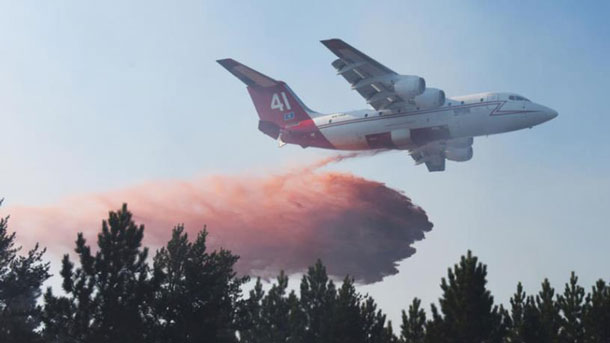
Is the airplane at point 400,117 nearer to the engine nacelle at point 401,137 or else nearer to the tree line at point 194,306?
the engine nacelle at point 401,137

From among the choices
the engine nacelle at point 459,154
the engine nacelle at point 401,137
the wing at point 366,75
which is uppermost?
the wing at point 366,75

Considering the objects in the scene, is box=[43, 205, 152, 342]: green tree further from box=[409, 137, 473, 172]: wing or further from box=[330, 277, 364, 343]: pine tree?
box=[409, 137, 473, 172]: wing

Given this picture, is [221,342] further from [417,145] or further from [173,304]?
[417,145]

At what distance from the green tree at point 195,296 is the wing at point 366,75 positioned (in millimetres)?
19138

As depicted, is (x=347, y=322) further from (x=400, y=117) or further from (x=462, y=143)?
(x=462, y=143)

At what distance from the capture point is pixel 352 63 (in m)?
58.0

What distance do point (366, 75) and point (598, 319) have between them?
30.1 meters

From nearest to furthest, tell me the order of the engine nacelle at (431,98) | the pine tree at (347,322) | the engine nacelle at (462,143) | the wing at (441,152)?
the pine tree at (347,322), the engine nacelle at (431,98), the engine nacelle at (462,143), the wing at (441,152)

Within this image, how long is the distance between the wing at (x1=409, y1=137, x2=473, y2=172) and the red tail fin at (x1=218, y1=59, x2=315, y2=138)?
10838 mm

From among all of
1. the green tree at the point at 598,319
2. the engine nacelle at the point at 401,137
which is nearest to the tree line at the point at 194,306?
the green tree at the point at 598,319

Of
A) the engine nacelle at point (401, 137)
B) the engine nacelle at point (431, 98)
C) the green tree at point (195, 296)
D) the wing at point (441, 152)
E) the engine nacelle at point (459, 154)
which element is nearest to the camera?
the green tree at point (195, 296)

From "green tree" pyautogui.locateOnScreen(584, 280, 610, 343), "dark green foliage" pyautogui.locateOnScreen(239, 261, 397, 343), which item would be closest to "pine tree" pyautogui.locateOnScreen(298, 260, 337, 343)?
"dark green foliage" pyautogui.locateOnScreen(239, 261, 397, 343)

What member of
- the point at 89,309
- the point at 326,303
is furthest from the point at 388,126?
the point at 89,309

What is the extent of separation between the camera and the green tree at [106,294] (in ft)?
120
